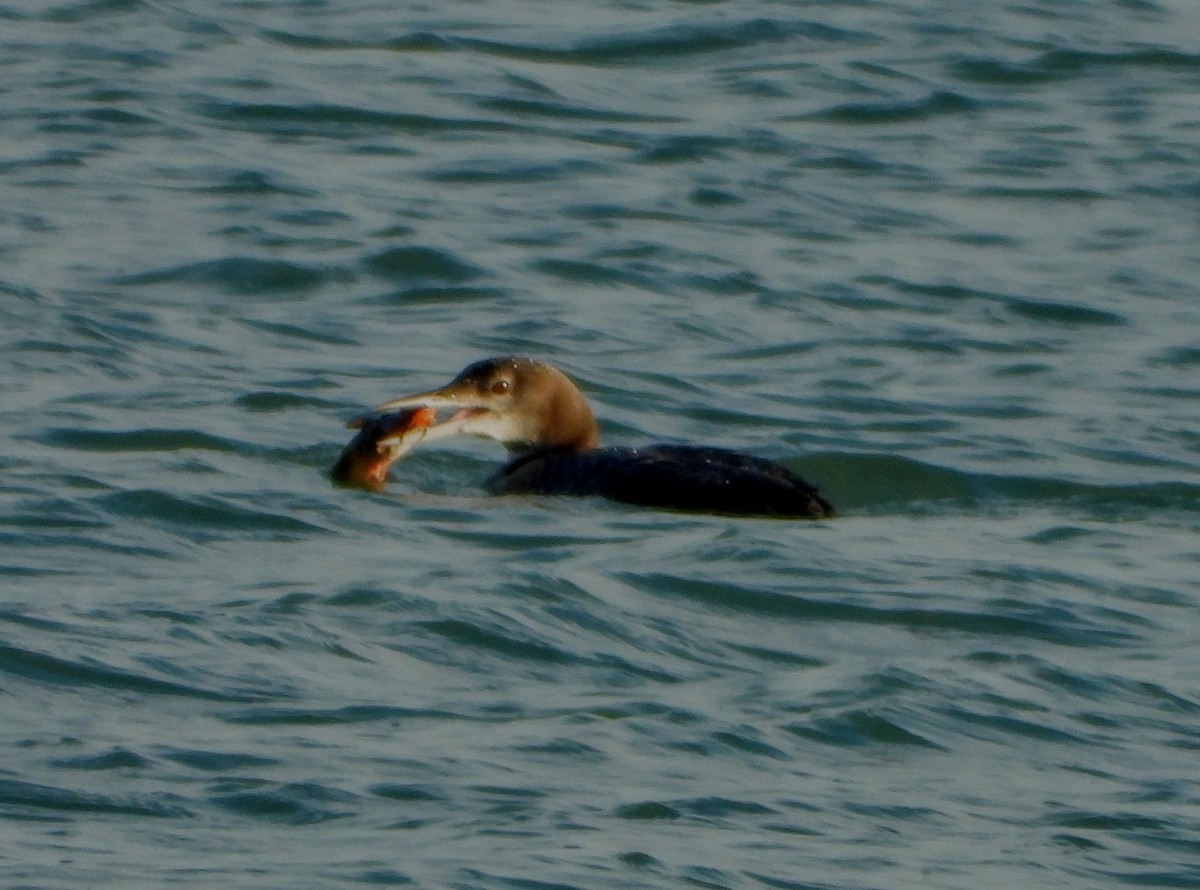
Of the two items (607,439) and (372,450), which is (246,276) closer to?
(607,439)

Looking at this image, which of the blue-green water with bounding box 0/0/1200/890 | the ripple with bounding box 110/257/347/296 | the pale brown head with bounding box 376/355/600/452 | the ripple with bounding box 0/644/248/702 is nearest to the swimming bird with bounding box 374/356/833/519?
the pale brown head with bounding box 376/355/600/452

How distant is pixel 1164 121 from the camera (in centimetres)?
1730

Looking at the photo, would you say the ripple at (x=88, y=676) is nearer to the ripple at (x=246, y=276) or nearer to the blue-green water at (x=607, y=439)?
the blue-green water at (x=607, y=439)

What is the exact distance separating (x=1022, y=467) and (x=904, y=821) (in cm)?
444

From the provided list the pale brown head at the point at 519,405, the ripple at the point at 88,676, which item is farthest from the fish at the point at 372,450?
the ripple at the point at 88,676

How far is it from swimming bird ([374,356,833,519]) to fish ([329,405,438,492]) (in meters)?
0.02

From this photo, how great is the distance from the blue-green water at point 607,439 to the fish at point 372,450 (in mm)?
161

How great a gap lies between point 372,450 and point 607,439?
1648mm

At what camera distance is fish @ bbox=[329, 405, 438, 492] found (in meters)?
10.2

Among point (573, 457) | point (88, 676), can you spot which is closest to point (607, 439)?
point (573, 457)

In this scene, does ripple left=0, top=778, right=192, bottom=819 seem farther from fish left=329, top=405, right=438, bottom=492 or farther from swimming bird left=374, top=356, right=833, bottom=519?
fish left=329, top=405, right=438, bottom=492

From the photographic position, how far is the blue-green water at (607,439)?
6578 mm

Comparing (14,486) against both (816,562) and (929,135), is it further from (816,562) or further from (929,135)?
(929,135)

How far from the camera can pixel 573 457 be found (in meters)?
10.5
